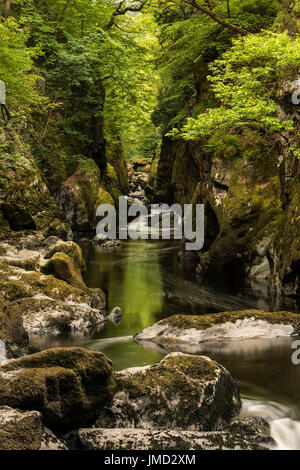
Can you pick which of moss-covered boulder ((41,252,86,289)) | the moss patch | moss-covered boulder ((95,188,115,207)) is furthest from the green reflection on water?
moss-covered boulder ((95,188,115,207))

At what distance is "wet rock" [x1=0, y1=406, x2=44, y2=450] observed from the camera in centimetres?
351

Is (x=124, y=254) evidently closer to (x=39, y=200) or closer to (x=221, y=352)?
(x=39, y=200)

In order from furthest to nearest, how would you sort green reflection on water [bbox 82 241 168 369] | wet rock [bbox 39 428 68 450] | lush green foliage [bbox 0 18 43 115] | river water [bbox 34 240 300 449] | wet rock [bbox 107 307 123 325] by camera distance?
lush green foliage [bbox 0 18 43 115] < wet rock [bbox 107 307 123 325] < green reflection on water [bbox 82 241 168 369] < river water [bbox 34 240 300 449] < wet rock [bbox 39 428 68 450]

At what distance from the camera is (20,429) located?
11.9ft

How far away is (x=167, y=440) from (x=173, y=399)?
21.8 inches

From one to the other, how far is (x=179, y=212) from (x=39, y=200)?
31.9ft

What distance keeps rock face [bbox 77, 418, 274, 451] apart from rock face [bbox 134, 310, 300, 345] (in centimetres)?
317

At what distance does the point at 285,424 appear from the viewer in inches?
191

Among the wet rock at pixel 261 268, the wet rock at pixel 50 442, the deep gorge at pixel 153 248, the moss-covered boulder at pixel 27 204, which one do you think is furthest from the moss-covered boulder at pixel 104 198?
the wet rock at pixel 50 442

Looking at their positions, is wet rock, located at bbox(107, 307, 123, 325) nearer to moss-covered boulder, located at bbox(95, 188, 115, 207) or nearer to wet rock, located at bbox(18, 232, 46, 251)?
wet rock, located at bbox(18, 232, 46, 251)

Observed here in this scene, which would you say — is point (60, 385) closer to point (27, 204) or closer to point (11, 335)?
point (11, 335)

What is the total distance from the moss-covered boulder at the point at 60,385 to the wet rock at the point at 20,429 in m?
Result: 0.15

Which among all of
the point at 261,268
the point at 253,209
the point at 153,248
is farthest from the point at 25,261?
the point at 153,248
